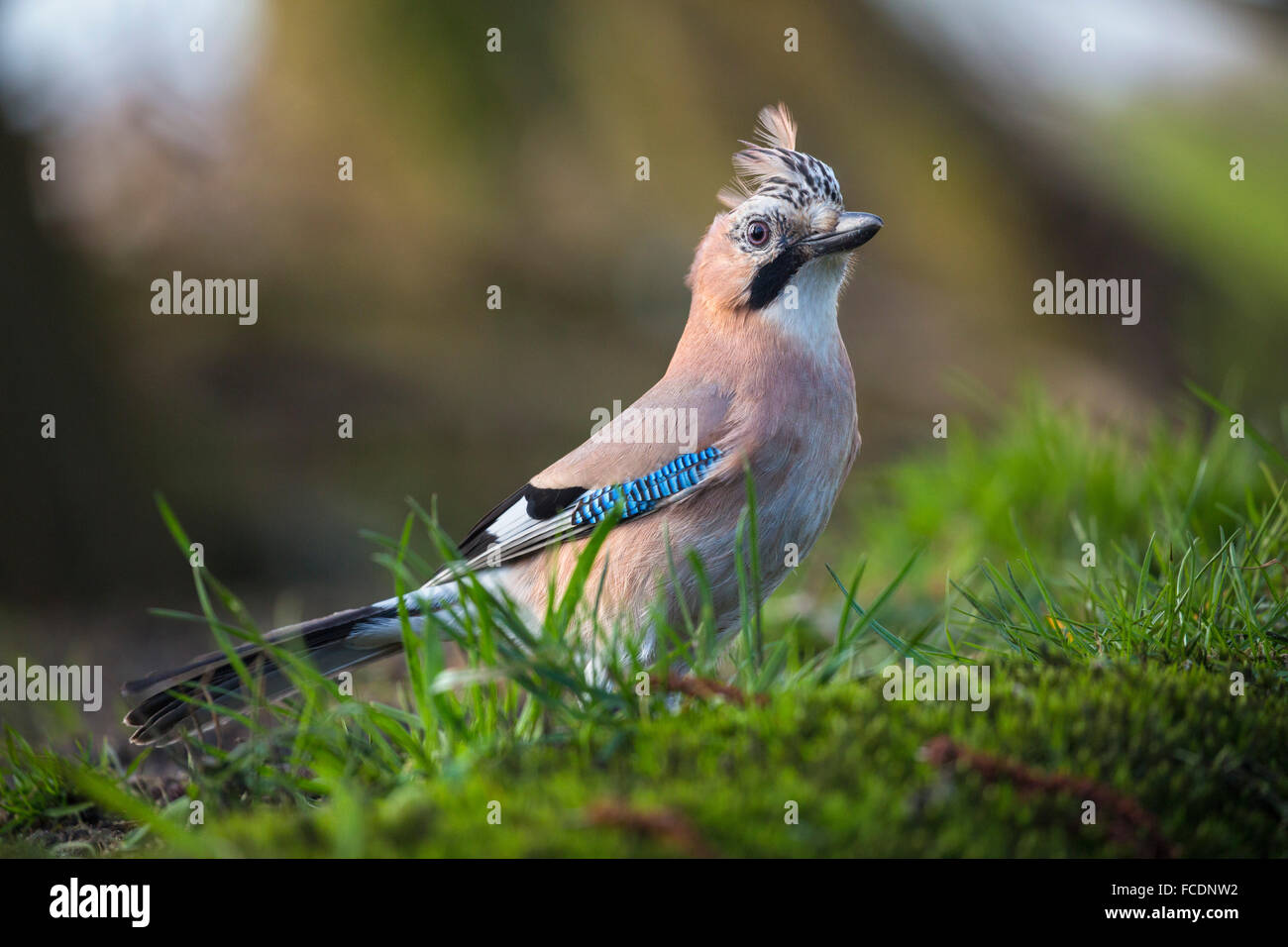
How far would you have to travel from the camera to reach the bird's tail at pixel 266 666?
3.84 metres

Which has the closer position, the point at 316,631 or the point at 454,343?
the point at 316,631

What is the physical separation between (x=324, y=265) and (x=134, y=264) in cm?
257

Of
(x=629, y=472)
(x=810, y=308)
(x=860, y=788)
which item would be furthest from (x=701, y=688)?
(x=810, y=308)

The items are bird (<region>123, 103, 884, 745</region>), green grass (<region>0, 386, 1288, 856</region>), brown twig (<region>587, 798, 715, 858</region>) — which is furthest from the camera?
bird (<region>123, 103, 884, 745</region>)

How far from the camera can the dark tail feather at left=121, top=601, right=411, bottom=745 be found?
380 centimetres

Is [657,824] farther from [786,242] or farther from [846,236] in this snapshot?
[786,242]

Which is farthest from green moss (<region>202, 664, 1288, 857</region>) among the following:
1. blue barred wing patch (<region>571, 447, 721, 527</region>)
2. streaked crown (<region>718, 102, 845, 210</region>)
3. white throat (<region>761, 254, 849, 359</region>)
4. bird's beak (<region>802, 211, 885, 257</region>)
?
streaked crown (<region>718, 102, 845, 210</region>)

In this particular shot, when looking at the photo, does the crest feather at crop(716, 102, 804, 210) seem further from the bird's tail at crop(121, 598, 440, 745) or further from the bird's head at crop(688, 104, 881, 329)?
the bird's tail at crop(121, 598, 440, 745)

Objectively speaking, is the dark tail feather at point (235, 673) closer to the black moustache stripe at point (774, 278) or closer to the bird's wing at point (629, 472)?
the bird's wing at point (629, 472)

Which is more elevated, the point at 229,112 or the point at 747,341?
the point at 229,112

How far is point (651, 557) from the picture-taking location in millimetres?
4270

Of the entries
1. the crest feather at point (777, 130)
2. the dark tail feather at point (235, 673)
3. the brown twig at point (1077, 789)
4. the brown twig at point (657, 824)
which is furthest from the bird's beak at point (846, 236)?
the brown twig at point (657, 824)
